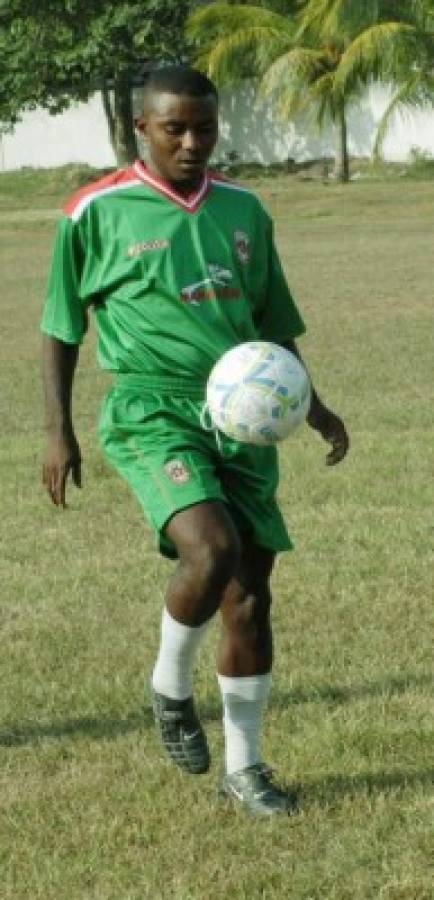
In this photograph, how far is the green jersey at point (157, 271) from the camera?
4.11 metres

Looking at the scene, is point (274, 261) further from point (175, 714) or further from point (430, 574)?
point (430, 574)

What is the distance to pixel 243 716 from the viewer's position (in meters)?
4.21

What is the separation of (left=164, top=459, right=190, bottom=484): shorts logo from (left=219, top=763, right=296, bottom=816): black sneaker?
2.41 ft

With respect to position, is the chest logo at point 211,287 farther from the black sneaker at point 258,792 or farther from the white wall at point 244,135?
the white wall at point 244,135

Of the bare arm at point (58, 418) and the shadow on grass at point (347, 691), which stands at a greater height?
the bare arm at point (58, 418)

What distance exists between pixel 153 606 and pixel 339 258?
54.0 ft

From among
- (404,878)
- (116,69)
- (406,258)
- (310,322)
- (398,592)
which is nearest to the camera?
(404,878)

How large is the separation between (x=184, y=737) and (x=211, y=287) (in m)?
1.07

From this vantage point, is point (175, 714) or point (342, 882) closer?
point (342, 882)

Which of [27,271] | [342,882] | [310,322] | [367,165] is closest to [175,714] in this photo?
[342,882]

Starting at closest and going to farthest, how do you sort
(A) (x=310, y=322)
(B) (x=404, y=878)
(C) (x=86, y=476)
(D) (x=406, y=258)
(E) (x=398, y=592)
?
(B) (x=404, y=878)
(E) (x=398, y=592)
(C) (x=86, y=476)
(A) (x=310, y=322)
(D) (x=406, y=258)

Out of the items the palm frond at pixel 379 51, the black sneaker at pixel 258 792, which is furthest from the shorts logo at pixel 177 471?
the palm frond at pixel 379 51

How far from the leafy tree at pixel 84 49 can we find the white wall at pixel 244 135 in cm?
303

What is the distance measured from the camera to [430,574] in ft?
21.0
